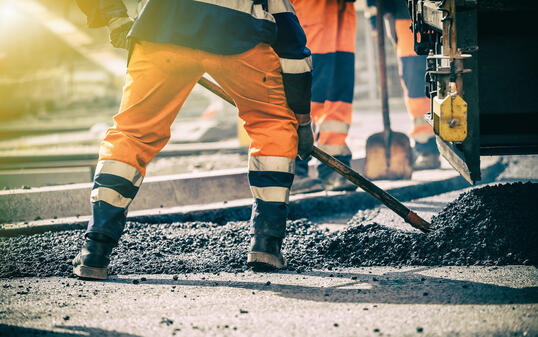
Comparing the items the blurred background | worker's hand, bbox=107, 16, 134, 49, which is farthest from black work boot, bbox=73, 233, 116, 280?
the blurred background

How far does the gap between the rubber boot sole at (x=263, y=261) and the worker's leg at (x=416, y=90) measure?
109 inches

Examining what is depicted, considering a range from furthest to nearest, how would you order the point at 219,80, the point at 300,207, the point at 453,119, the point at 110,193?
the point at 300,207
the point at 219,80
the point at 110,193
the point at 453,119

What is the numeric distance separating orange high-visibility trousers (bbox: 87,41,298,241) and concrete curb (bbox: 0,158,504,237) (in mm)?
1066

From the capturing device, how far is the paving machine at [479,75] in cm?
240

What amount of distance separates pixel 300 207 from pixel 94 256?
1755 mm

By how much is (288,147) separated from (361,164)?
267 centimetres

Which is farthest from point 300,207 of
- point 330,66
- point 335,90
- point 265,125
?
point 265,125

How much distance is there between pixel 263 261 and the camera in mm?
2645

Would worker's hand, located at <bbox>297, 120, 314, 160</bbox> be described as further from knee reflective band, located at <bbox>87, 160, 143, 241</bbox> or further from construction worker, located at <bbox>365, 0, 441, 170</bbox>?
construction worker, located at <bbox>365, 0, 441, 170</bbox>

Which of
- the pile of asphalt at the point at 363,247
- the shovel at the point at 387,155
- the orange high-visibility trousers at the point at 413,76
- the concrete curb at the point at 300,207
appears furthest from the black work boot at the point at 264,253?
the orange high-visibility trousers at the point at 413,76

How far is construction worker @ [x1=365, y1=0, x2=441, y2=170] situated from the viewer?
4891mm

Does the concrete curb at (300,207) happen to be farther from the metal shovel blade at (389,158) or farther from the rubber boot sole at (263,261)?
the rubber boot sole at (263,261)

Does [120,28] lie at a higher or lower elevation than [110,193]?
higher

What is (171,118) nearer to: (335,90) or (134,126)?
(134,126)
